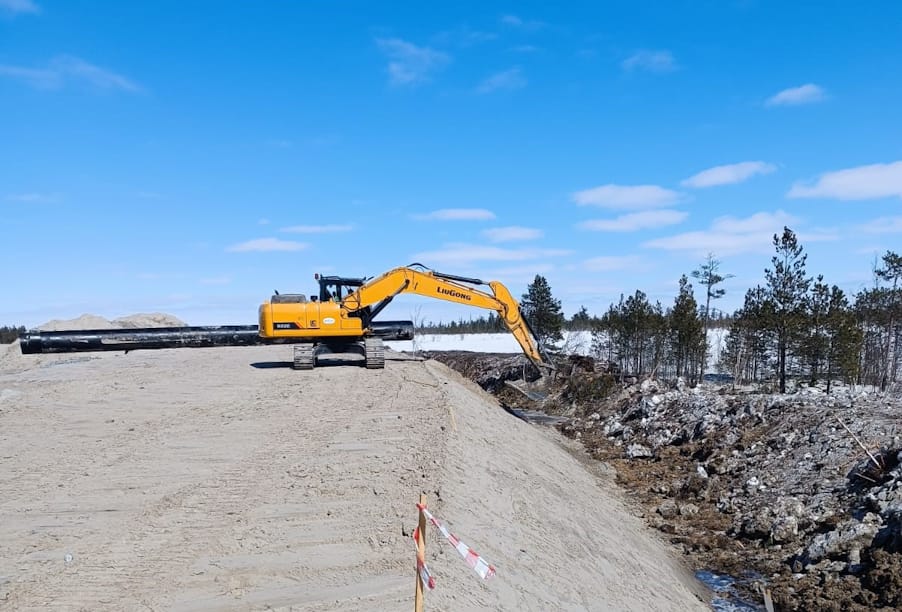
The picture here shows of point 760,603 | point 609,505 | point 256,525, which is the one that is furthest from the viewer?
point 609,505

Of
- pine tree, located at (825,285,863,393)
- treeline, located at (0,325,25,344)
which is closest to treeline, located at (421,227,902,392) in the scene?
pine tree, located at (825,285,863,393)

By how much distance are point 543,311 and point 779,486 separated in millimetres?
32134

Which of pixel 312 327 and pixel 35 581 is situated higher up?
pixel 312 327

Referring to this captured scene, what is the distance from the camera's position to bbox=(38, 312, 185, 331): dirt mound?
35812mm

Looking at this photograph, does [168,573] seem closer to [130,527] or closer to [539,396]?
[130,527]

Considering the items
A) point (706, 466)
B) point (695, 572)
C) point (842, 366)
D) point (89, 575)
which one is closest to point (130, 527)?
point (89, 575)

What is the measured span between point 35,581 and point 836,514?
13.0 m

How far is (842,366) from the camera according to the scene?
32.2m

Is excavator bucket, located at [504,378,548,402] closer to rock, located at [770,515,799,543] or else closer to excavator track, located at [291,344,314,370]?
excavator track, located at [291,344,314,370]

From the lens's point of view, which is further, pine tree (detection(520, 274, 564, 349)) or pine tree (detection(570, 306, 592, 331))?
pine tree (detection(570, 306, 592, 331))

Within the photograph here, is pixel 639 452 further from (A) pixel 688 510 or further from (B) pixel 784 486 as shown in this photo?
(B) pixel 784 486

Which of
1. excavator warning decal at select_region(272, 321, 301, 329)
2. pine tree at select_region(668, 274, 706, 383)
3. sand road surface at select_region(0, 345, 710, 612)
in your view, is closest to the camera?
sand road surface at select_region(0, 345, 710, 612)

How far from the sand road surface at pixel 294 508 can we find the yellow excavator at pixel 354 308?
229 centimetres

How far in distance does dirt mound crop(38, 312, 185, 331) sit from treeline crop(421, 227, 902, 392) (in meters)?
24.3
